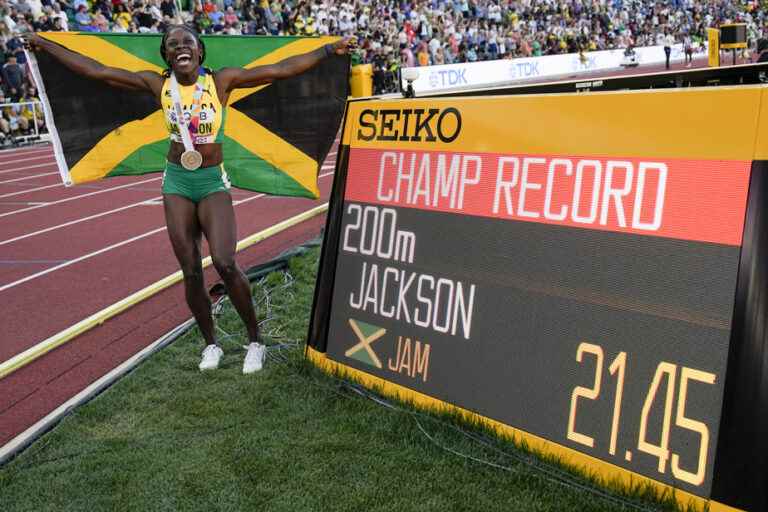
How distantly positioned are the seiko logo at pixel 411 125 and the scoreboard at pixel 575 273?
0.01 meters

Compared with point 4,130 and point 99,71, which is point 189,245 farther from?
point 4,130

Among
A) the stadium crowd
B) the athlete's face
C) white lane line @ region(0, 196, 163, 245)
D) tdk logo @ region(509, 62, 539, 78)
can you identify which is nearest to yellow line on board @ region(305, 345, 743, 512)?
the athlete's face

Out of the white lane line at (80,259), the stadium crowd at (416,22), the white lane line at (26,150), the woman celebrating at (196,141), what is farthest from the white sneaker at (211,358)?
the white lane line at (26,150)

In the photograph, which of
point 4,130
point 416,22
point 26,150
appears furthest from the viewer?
point 416,22

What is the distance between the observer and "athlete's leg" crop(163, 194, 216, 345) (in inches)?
192

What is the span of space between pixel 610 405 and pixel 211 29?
23619 mm

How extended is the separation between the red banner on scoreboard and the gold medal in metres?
1.07

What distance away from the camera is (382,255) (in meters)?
4.18

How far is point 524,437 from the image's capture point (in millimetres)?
3434

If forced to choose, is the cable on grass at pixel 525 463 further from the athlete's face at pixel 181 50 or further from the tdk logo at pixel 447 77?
the tdk logo at pixel 447 77

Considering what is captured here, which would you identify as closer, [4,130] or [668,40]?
[4,130]

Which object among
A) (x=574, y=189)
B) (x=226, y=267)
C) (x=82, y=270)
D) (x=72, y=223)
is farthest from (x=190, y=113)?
(x=72, y=223)

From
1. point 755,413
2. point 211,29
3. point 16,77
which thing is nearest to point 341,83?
point 755,413

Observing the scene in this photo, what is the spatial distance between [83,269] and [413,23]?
28.6m
